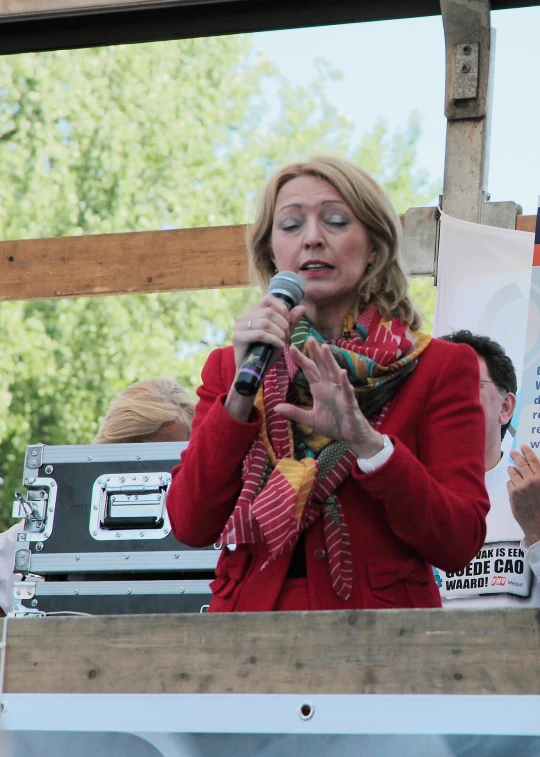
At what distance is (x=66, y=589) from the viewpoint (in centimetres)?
295

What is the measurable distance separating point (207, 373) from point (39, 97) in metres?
12.0

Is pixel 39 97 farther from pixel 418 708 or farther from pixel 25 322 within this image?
pixel 418 708

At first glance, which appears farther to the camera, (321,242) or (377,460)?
(321,242)

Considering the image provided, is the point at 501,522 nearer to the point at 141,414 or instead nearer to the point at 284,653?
the point at 141,414

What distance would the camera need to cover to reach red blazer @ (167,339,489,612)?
6.00 feet

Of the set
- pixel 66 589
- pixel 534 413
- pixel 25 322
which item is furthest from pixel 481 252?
pixel 25 322

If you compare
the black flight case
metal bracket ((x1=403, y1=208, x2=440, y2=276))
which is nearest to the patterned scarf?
the black flight case

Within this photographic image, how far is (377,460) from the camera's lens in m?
1.80

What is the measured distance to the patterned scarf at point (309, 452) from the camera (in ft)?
6.04

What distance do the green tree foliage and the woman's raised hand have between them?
431 inches

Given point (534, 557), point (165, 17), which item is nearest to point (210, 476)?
point (534, 557)

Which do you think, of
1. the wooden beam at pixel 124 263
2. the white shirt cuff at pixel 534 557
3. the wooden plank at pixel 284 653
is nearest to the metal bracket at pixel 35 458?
the white shirt cuff at pixel 534 557

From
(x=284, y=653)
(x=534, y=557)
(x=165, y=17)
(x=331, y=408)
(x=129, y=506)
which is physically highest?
(x=165, y=17)

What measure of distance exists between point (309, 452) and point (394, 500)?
21 centimetres
